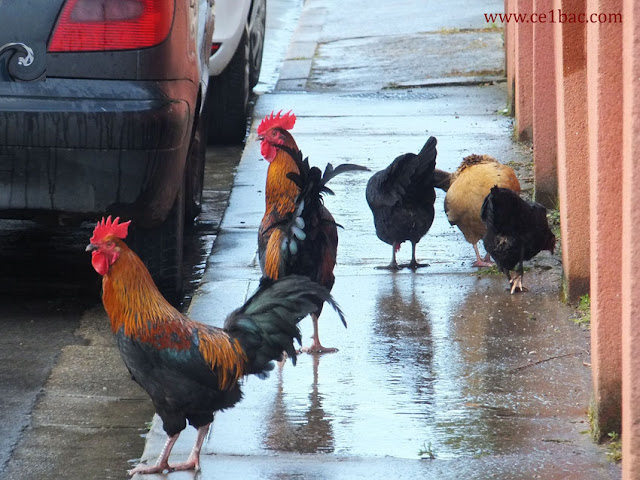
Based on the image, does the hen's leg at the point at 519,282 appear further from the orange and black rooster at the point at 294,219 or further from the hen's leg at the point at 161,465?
the hen's leg at the point at 161,465

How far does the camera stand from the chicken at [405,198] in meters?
6.66

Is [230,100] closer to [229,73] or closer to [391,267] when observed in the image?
[229,73]

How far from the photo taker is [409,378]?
201 inches

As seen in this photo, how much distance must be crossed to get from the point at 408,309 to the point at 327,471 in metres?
2.01

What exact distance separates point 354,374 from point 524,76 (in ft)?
15.7

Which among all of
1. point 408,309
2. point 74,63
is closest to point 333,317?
point 408,309

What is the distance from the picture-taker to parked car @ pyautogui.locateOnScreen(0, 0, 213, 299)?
5043 millimetres

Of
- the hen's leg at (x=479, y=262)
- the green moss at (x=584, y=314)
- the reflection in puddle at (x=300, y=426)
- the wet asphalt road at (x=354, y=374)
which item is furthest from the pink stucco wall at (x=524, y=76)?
the reflection in puddle at (x=300, y=426)

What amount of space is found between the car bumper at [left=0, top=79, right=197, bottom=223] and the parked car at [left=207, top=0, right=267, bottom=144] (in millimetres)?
4231

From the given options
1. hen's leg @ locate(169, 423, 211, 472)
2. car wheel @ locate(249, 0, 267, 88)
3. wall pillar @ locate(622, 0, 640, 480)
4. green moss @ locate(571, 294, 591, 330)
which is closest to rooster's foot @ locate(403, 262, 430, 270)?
green moss @ locate(571, 294, 591, 330)

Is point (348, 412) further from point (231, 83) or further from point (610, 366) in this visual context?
point (231, 83)

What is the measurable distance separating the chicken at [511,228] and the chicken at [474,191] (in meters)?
0.38

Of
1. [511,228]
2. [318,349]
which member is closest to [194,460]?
[318,349]

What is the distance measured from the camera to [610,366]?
435cm
